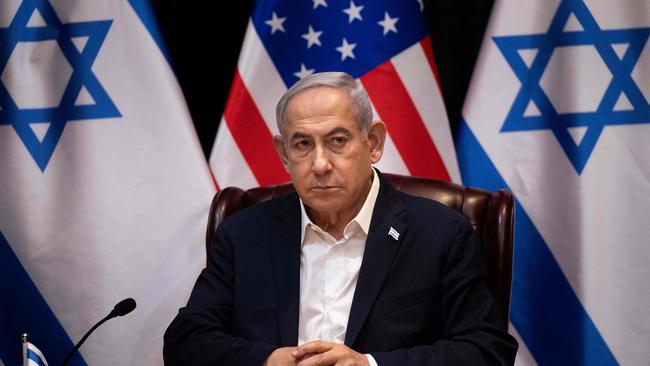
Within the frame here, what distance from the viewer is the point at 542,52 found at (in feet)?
9.93

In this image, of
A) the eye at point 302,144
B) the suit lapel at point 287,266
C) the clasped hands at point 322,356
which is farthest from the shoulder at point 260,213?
the clasped hands at point 322,356

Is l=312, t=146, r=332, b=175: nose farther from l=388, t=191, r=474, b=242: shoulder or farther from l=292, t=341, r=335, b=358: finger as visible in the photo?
l=292, t=341, r=335, b=358: finger

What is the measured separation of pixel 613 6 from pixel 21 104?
8.06 ft

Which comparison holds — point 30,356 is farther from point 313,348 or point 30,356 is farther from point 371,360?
point 371,360

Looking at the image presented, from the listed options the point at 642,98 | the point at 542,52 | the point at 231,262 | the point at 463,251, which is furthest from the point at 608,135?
the point at 231,262

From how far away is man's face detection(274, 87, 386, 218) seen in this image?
2.19 meters

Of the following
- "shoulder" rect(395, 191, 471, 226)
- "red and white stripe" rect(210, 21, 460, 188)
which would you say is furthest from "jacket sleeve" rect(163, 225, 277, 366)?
"red and white stripe" rect(210, 21, 460, 188)

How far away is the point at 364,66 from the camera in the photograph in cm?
309

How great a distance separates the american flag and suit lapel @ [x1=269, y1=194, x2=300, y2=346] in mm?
802

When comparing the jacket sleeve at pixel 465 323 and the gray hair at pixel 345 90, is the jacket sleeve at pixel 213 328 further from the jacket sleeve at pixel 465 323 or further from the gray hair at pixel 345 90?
the gray hair at pixel 345 90

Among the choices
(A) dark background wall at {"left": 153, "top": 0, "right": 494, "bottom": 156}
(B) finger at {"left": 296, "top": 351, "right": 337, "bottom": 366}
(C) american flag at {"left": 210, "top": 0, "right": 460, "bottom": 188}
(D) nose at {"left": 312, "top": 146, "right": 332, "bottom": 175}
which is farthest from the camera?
(A) dark background wall at {"left": 153, "top": 0, "right": 494, "bottom": 156}

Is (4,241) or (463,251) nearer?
(463,251)

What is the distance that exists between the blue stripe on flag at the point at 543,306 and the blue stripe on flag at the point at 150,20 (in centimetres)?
135

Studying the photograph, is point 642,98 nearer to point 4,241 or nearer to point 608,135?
point 608,135
